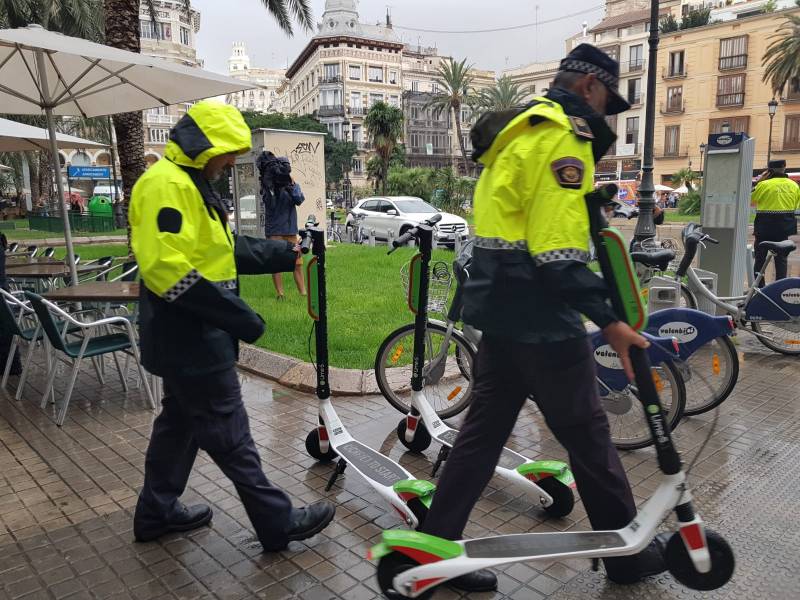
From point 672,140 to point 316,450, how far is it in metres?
58.1

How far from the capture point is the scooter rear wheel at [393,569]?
2.54m

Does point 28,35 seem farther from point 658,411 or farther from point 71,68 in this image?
point 658,411

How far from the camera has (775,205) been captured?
27.7 feet

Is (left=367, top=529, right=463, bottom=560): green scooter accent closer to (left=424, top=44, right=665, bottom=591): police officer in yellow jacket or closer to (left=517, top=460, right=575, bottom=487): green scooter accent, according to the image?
(left=424, top=44, right=665, bottom=591): police officer in yellow jacket

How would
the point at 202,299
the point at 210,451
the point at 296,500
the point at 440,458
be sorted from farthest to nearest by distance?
the point at 440,458
the point at 296,500
the point at 210,451
the point at 202,299

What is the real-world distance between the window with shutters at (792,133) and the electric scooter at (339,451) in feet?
178

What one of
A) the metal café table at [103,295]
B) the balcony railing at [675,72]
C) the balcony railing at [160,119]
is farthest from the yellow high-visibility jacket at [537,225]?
the balcony railing at [160,119]

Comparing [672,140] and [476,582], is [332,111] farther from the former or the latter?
[476,582]

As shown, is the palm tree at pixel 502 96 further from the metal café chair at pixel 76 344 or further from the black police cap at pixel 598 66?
the black police cap at pixel 598 66

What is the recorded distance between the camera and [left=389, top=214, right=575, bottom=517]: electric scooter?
3.38m

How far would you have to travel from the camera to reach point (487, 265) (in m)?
2.48

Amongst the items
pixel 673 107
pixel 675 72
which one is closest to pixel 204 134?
pixel 673 107

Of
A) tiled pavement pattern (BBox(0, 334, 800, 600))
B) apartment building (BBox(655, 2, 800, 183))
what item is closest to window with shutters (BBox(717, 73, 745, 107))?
apartment building (BBox(655, 2, 800, 183))

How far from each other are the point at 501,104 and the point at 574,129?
201ft
